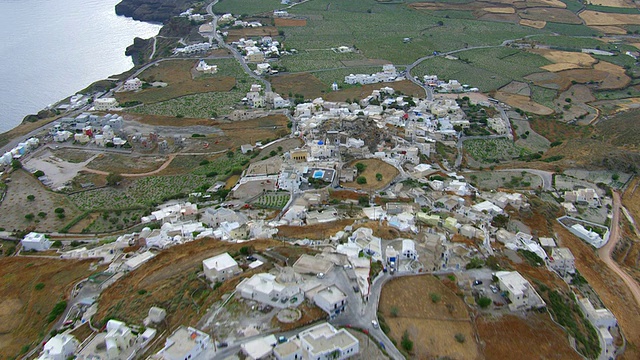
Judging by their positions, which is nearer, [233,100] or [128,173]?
[128,173]

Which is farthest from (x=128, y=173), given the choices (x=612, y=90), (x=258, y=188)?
(x=612, y=90)

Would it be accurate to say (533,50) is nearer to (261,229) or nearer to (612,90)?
(612,90)

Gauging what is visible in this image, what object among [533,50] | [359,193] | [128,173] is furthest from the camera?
[533,50]

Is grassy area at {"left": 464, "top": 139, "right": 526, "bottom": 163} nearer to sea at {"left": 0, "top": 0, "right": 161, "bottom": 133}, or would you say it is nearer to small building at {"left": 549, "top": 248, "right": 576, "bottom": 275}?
small building at {"left": 549, "top": 248, "right": 576, "bottom": 275}

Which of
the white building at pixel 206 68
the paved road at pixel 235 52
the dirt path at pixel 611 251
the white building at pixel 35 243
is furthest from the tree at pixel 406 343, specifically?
the white building at pixel 206 68

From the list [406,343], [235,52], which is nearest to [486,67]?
[235,52]

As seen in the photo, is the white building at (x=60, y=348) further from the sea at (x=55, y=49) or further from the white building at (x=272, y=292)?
the sea at (x=55, y=49)

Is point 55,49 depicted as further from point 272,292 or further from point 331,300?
point 331,300
